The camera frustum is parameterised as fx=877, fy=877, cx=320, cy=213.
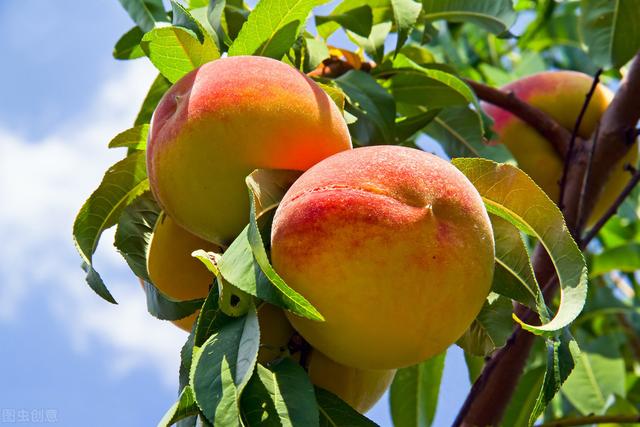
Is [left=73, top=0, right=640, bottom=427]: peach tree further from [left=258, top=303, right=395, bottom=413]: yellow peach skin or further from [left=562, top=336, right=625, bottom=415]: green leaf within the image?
[left=562, top=336, right=625, bottom=415]: green leaf

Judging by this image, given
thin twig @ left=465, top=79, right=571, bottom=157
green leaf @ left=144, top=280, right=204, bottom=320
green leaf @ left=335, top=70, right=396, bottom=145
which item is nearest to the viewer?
green leaf @ left=144, top=280, right=204, bottom=320

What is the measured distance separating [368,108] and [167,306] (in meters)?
0.45

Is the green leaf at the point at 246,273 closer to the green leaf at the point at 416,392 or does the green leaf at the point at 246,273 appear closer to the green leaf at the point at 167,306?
the green leaf at the point at 167,306

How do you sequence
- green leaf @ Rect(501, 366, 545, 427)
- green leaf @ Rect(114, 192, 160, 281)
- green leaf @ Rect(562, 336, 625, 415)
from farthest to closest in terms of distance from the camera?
green leaf @ Rect(562, 336, 625, 415) → green leaf @ Rect(501, 366, 545, 427) → green leaf @ Rect(114, 192, 160, 281)

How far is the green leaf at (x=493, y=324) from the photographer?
1.15 metres

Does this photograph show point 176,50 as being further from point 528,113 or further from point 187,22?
point 528,113

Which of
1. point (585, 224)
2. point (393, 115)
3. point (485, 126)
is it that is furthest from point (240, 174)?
point (585, 224)

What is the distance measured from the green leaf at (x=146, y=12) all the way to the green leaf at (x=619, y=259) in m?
1.70

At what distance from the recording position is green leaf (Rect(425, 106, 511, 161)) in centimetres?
170

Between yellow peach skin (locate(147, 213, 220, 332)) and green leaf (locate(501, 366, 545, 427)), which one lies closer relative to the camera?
yellow peach skin (locate(147, 213, 220, 332))

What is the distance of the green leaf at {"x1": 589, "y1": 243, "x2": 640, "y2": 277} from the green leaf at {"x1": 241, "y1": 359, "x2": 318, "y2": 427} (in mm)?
1925

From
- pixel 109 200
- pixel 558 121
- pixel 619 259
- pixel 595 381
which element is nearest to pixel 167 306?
pixel 109 200

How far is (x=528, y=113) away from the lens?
74.0 inches

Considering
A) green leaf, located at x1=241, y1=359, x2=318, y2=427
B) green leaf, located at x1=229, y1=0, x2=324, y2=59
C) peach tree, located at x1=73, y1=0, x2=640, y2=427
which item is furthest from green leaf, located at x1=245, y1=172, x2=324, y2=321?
green leaf, located at x1=229, y1=0, x2=324, y2=59
